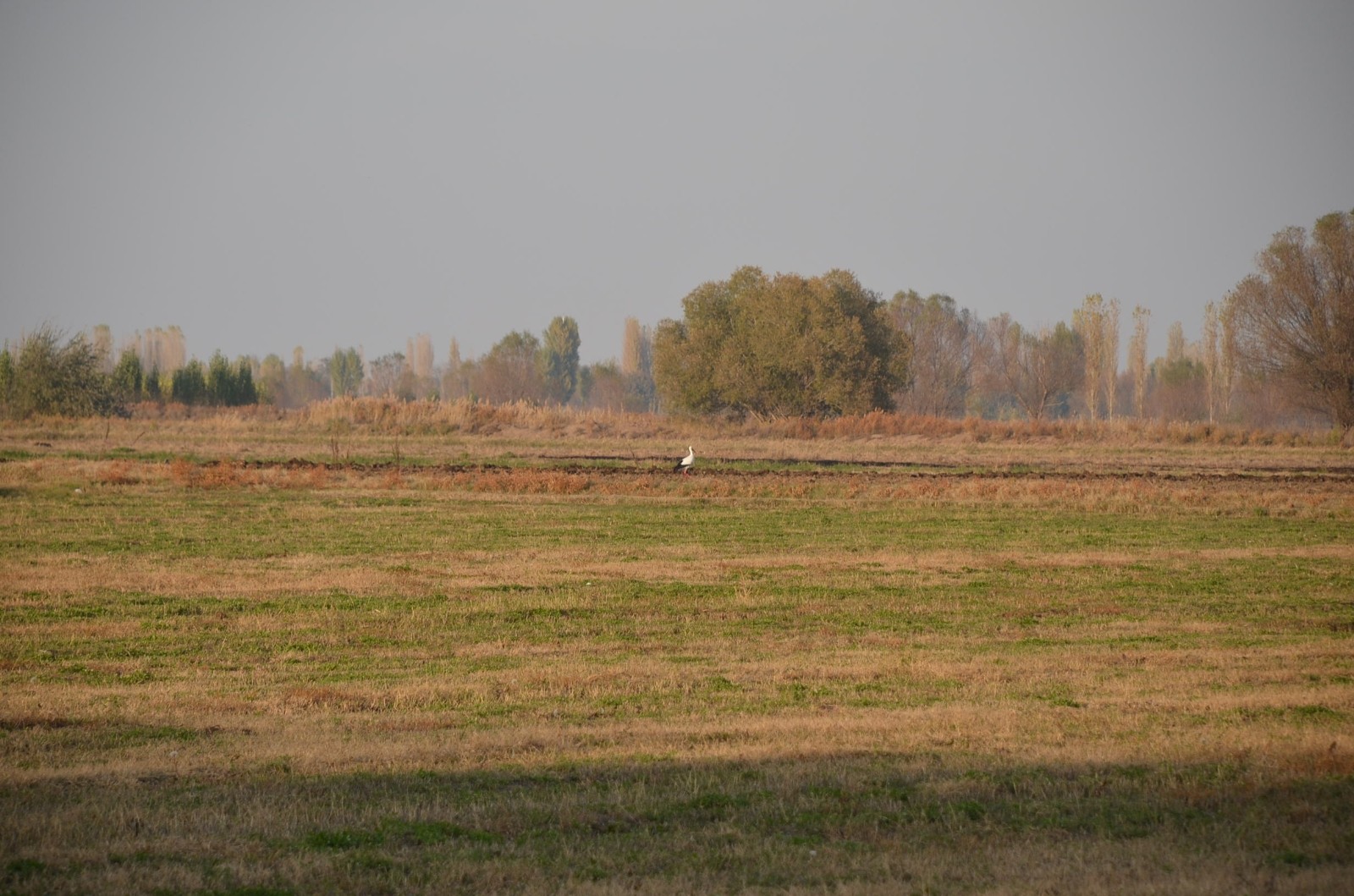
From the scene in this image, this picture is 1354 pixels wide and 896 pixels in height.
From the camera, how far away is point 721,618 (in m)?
15.8

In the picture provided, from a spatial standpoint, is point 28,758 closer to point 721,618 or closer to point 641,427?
point 721,618

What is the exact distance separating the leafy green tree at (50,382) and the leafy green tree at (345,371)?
Result: 332 feet

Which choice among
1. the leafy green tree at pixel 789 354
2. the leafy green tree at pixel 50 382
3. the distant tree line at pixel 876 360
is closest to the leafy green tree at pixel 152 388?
the distant tree line at pixel 876 360

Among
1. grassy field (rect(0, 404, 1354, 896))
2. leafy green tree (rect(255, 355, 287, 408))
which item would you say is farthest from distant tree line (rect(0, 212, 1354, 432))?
leafy green tree (rect(255, 355, 287, 408))

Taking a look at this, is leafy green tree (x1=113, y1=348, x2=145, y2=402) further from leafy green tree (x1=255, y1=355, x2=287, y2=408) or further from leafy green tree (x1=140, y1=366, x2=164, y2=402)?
leafy green tree (x1=255, y1=355, x2=287, y2=408)

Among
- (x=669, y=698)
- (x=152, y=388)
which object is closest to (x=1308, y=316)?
(x=669, y=698)

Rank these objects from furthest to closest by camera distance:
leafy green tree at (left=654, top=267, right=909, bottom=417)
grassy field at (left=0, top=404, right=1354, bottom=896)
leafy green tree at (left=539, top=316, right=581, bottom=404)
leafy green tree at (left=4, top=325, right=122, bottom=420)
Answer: leafy green tree at (left=539, top=316, right=581, bottom=404)
leafy green tree at (left=654, top=267, right=909, bottom=417)
leafy green tree at (left=4, top=325, right=122, bottom=420)
grassy field at (left=0, top=404, right=1354, bottom=896)

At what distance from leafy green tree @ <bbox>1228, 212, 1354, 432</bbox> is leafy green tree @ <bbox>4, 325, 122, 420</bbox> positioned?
209 ft

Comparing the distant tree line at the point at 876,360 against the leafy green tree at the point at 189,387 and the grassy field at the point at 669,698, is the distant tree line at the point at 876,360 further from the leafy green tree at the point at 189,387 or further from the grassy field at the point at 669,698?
the grassy field at the point at 669,698

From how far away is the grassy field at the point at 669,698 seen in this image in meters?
6.81

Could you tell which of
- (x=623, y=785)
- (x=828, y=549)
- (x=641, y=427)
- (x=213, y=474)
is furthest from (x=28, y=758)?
(x=641, y=427)

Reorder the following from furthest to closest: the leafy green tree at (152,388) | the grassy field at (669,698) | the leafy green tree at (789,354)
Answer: the leafy green tree at (152,388)
the leafy green tree at (789,354)
the grassy field at (669,698)

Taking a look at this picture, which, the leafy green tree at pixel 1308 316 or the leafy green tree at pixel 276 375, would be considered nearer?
the leafy green tree at pixel 1308 316

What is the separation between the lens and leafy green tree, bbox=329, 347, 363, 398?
560ft
